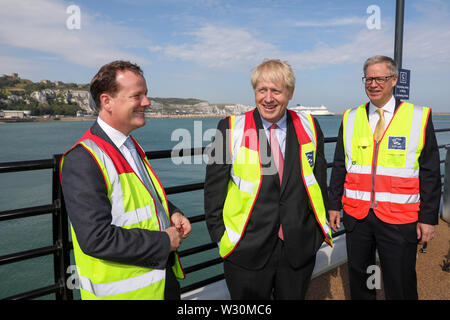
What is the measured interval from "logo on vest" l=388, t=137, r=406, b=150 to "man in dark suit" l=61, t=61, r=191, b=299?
1.52 metres

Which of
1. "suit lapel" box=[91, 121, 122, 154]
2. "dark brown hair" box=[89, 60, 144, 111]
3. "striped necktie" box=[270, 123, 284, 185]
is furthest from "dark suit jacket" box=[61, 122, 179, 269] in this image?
"striped necktie" box=[270, 123, 284, 185]

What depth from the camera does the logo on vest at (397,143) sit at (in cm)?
208

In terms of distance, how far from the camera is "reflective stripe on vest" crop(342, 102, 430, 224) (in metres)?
2.08

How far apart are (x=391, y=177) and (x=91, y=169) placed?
6.13ft

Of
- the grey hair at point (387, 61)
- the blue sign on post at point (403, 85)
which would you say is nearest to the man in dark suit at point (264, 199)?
the grey hair at point (387, 61)

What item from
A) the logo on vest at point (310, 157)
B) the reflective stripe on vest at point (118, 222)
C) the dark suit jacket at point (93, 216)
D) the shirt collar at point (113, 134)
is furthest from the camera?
the logo on vest at point (310, 157)

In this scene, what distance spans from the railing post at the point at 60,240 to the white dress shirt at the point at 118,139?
60 cm

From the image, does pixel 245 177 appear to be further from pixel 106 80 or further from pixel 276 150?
pixel 106 80

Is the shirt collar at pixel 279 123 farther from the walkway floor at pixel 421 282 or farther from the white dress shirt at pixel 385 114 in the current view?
the walkway floor at pixel 421 282

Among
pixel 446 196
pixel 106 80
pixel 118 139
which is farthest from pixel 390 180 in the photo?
pixel 446 196

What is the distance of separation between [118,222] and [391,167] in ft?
5.82

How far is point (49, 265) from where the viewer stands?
15.8 metres

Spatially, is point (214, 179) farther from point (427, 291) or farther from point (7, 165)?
point (427, 291)
